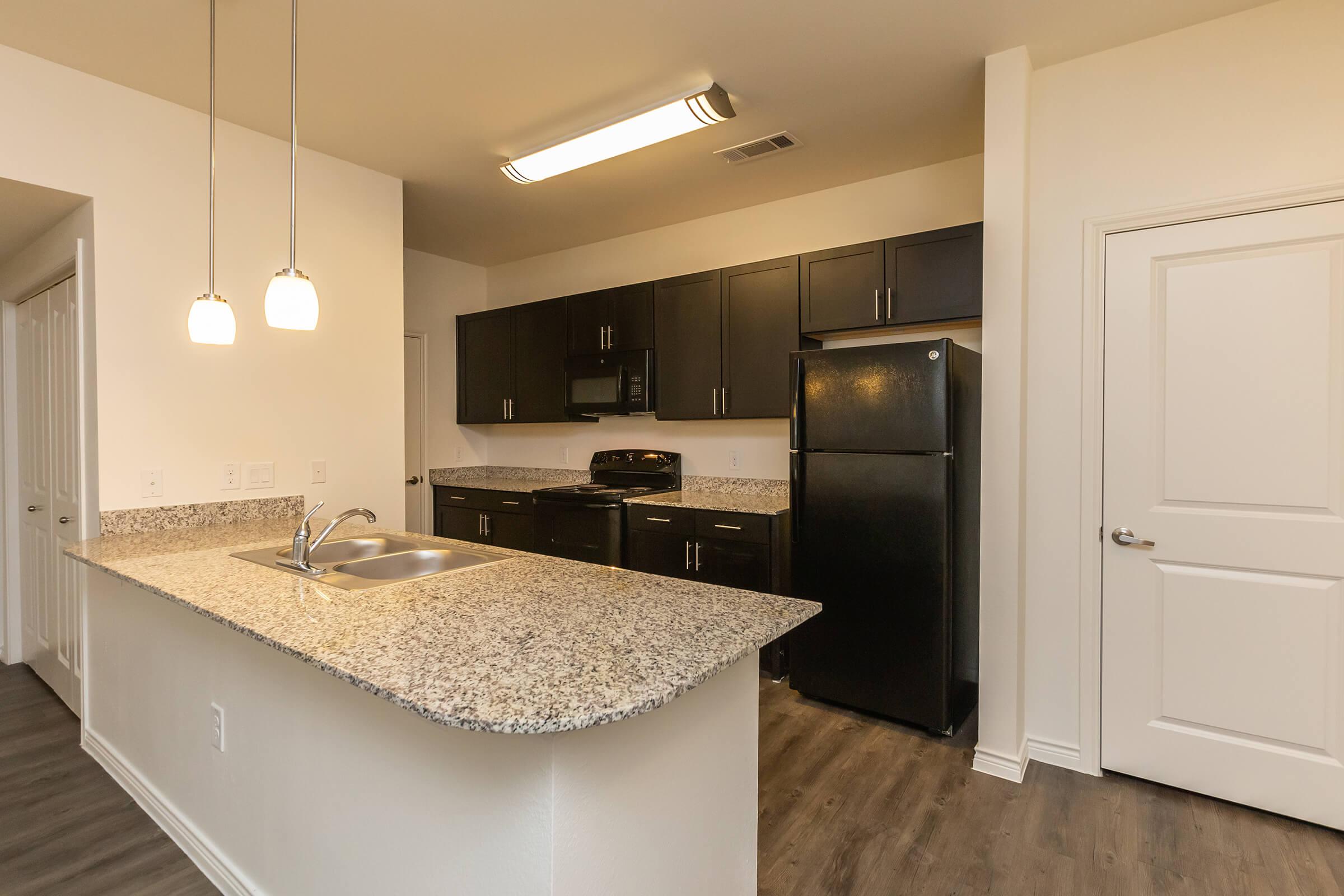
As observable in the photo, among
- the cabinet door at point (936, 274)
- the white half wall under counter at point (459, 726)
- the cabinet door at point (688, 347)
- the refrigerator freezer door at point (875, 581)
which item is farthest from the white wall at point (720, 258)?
the white half wall under counter at point (459, 726)

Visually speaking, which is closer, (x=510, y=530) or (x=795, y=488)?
(x=795, y=488)

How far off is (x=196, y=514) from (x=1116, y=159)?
3.88 metres

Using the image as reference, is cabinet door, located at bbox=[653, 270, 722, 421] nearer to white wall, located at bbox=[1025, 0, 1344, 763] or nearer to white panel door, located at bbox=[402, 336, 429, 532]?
white wall, located at bbox=[1025, 0, 1344, 763]

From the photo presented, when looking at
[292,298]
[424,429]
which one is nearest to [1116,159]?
[292,298]

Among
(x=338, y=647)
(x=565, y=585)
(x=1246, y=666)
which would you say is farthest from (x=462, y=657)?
(x=1246, y=666)

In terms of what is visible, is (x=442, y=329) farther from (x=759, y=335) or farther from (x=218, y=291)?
(x=759, y=335)

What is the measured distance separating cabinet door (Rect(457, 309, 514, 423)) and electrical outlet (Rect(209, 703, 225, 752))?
3212 millimetres

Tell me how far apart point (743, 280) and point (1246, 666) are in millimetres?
2670

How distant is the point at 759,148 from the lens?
310cm

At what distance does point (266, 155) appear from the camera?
2951 millimetres

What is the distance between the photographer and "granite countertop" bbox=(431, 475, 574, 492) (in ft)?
14.7

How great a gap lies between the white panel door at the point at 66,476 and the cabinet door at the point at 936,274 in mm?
3418

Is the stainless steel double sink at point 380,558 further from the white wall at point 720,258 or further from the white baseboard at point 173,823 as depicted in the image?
the white wall at point 720,258

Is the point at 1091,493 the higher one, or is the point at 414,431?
the point at 414,431
